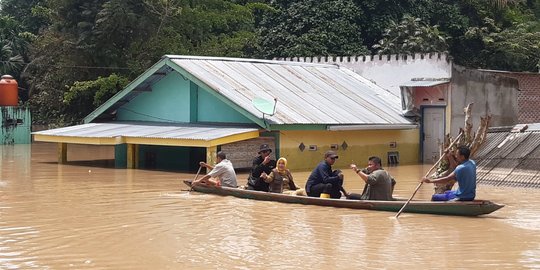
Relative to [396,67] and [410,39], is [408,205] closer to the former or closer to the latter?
[396,67]

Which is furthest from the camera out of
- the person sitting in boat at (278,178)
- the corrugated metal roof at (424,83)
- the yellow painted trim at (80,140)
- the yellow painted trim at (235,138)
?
the corrugated metal roof at (424,83)

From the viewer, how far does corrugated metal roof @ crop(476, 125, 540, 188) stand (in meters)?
20.3

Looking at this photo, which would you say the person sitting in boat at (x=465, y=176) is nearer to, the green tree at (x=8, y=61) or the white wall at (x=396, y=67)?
the white wall at (x=396, y=67)

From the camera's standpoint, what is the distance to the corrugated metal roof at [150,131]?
23297 millimetres

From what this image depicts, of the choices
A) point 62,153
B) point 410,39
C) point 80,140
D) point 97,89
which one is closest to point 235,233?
point 80,140

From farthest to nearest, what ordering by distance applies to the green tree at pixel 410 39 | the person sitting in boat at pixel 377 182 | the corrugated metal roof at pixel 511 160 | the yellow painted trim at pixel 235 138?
the green tree at pixel 410 39 → the yellow painted trim at pixel 235 138 → the corrugated metal roof at pixel 511 160 → the person sitting in boat at pixel 377 182

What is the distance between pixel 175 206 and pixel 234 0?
94.1ft

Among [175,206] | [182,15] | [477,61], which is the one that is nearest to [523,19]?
[477,61]

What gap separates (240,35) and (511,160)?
68.5ft

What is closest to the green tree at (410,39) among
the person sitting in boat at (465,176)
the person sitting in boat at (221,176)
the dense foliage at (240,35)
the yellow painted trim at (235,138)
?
the dense foliage at (240,35)

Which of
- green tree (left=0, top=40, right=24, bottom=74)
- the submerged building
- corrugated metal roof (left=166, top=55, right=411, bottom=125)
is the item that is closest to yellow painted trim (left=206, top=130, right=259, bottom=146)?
the submerged building

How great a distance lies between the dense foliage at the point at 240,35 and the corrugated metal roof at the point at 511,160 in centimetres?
1582

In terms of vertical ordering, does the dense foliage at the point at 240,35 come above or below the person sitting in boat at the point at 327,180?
above

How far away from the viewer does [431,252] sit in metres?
11.5
